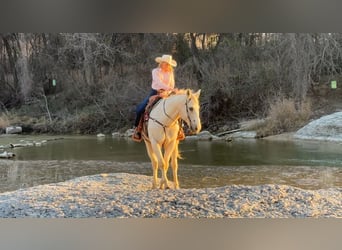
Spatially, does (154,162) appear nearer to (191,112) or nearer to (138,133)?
(138,133)

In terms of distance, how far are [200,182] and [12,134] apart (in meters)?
1.82

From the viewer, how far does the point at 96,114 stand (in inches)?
173

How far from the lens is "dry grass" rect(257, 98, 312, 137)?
4266 millimetres

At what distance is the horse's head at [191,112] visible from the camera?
12.9 feet

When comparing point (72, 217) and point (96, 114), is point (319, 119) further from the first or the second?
point (72, 217)

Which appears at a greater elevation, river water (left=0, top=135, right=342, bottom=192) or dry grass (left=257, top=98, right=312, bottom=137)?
dry grass (left=257, top=98, right=312, bottom=137)

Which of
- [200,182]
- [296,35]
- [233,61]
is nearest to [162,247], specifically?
[200,182]

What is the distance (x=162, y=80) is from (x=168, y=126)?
1.44 feet

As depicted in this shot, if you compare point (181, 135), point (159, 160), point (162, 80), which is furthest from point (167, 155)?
point (162, 80)

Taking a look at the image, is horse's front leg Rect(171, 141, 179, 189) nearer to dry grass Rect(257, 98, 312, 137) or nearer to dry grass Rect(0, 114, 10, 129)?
dry grass Rect(257, 98, 312, 137)

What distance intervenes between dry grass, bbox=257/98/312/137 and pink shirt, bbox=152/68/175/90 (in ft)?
3.17

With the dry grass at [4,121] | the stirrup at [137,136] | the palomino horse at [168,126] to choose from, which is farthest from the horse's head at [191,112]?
the dry grass at [4,121]

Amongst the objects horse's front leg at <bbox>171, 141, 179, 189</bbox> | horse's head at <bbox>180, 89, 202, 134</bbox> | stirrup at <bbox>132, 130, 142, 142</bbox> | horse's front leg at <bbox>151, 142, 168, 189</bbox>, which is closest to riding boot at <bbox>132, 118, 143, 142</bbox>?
stirrup at <bbox>132, 130, 142, 142</bbox>
